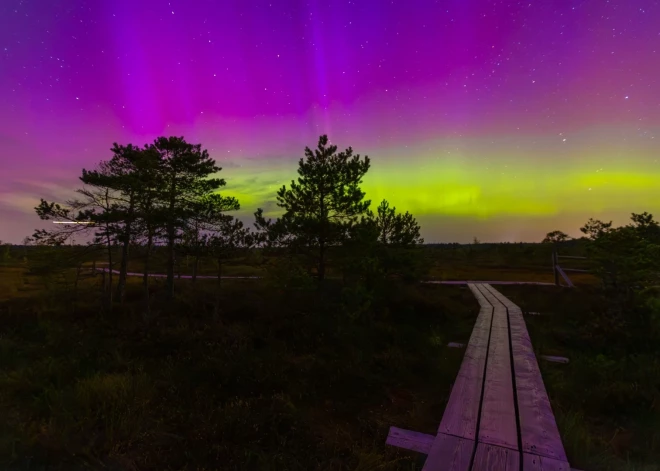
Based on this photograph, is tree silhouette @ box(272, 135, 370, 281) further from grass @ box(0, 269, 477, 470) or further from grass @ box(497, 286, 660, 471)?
grass @ box(497, 286, 660, 471)

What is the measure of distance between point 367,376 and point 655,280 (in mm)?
11161

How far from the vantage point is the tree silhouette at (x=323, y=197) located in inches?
549

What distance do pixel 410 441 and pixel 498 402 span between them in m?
Result: 1.84

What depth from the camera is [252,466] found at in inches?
137

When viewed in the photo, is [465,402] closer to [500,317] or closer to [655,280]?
[500,317]

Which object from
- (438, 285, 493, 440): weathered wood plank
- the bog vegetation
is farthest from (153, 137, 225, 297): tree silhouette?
(438, 285, 493, 440): weathered wood plank

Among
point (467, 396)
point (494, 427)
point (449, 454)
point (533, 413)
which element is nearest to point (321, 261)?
point (467, 396)

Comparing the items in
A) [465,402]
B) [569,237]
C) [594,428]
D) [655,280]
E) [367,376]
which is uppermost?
[569,237]

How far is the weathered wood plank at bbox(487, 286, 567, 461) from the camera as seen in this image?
343cm

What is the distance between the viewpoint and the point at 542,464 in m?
→ 3.15

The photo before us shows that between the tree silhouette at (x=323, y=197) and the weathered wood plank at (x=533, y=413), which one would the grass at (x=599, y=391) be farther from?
the tree silhouette at (x=323, y=197)

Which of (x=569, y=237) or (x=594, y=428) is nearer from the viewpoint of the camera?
(x=594, y=428)

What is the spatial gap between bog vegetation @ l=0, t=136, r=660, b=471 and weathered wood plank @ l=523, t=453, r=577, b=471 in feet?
2.39

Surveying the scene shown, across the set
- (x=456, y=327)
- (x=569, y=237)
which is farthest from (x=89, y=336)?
(x=569, y=237)
